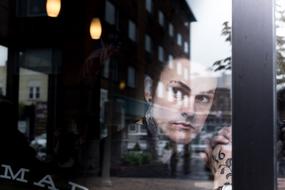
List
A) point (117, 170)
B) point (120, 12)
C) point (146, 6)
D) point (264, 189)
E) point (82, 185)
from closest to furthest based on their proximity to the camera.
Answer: point (264, 189) < point (82, 185) < point (117, 170) < point (146, 6) < point (120, 12)

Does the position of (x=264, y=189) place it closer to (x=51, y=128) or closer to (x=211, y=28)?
(x=211, y=28)

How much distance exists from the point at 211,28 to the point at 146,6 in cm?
54

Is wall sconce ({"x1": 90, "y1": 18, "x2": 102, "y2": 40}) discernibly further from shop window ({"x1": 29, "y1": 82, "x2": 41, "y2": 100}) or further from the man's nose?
the man's nose

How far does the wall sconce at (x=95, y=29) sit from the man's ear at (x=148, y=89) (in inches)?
15.0

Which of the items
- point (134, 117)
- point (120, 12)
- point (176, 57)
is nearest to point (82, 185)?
point (134, 117)

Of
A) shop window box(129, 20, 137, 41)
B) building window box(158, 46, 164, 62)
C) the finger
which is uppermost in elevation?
shop window box(129, 20, 137, 41)

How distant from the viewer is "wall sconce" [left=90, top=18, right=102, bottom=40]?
2.49 m

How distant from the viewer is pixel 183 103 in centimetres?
173

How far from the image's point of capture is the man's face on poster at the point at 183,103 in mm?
1602

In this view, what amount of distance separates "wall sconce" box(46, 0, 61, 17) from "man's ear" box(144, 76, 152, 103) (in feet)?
1.83

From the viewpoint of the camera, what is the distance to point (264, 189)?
2.58 feet

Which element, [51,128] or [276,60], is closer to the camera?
[276,60]

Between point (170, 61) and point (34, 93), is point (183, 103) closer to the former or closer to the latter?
point (170, 61)

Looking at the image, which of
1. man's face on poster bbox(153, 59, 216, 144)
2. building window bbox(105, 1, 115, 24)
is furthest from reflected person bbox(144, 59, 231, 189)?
building window bbox(105, 1, 115, 24)
